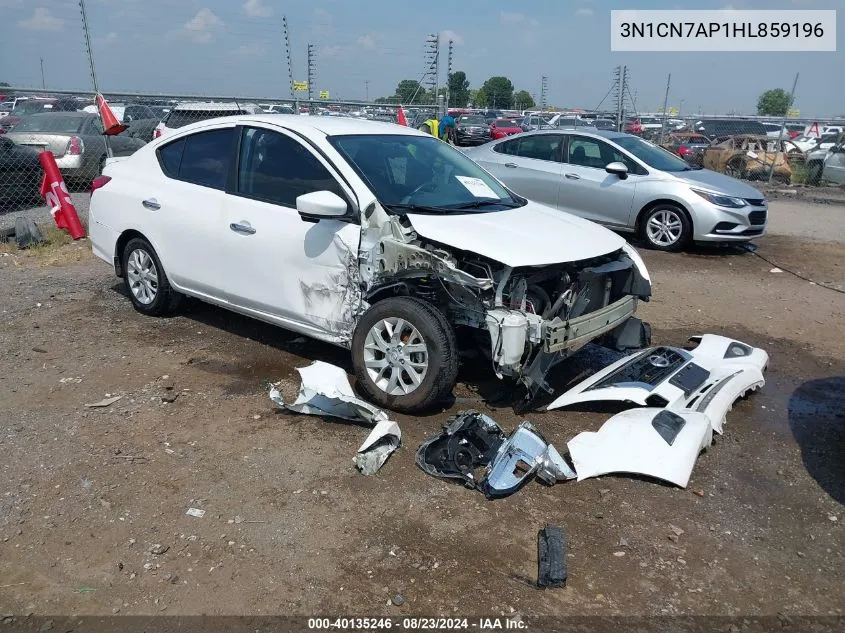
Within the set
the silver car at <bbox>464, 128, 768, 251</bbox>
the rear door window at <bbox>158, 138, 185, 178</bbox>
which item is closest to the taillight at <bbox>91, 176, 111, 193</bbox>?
the rear door window at <bbox>158, 138, 185, 178</bbox>

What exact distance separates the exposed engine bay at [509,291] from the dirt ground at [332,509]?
0.59m

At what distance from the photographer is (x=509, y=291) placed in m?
4.09

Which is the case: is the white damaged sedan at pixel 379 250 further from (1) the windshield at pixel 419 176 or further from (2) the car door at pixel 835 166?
(2) the car door at pixel 835 166

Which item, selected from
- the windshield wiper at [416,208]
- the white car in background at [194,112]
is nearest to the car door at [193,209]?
the windshield wiper at [416,208]

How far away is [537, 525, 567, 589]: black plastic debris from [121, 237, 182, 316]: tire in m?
4.03

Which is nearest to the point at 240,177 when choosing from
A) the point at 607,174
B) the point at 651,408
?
the point at 651,408

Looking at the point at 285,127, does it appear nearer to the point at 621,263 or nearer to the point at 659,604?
the point at 621,263

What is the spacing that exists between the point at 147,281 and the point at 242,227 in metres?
1.53

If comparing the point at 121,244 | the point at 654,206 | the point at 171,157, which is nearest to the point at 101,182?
the point at 121,244

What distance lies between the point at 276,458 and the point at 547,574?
1674 millimetres

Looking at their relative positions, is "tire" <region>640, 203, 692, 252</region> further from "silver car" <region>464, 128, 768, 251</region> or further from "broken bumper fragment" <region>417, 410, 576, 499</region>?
"broken bumper fragment" <region>417, 410, 576, 499</region>

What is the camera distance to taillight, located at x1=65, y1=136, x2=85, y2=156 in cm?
1219

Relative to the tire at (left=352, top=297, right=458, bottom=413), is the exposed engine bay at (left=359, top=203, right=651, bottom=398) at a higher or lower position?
higher

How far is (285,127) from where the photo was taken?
5.02 m
